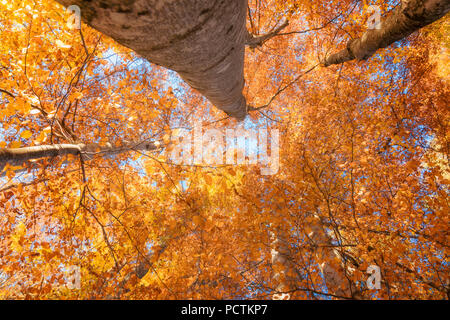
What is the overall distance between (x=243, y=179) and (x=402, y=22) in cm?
698

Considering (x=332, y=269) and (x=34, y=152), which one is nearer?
(x=34, y=152)

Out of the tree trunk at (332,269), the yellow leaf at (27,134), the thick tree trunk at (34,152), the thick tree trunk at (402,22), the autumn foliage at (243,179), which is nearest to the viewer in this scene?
the yellow leaf at (27,134)

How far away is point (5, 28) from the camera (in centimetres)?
513

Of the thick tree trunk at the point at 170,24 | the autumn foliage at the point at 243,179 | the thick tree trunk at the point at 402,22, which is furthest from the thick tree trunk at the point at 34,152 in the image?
the thick tree trunk at the point at 402,22

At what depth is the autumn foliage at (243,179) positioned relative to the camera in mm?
4039

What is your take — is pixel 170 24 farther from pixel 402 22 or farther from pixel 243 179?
pixel 243 179

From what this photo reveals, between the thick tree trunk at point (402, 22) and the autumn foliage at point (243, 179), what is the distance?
145cm

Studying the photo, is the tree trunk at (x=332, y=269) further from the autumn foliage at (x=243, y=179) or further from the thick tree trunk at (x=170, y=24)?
the thick tree trunk at (x=170, y=24)

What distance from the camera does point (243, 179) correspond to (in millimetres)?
8719

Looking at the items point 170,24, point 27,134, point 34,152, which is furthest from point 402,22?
point 34,152

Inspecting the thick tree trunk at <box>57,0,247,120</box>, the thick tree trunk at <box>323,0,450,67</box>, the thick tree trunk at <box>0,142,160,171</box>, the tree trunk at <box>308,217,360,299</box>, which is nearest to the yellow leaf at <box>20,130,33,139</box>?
the thick tree trunk at <box>0,142,160,171</box>

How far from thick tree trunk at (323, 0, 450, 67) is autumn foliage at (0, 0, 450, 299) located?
1.45m

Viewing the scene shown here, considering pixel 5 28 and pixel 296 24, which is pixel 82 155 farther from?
pixel 296 24
